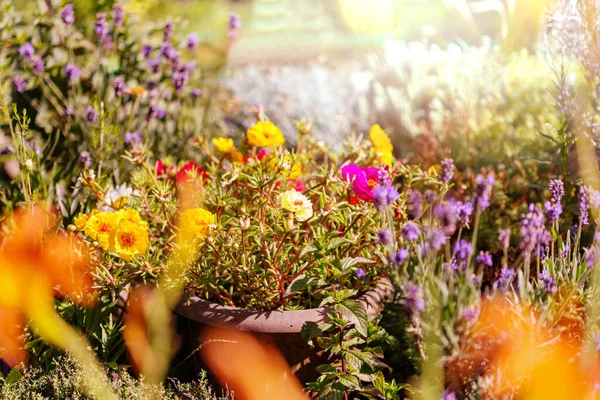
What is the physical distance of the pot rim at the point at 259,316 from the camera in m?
1.86

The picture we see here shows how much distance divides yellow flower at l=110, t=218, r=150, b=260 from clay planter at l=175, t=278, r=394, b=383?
0.74ft

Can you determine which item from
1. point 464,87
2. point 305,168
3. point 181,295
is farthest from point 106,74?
point 464,87

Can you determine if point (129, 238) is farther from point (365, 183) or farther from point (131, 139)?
point (131, 139)

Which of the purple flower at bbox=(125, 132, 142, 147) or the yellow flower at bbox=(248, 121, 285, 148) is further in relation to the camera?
the purple flower at bbox=(125, 132, 142, 147)

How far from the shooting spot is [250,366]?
6.35ft

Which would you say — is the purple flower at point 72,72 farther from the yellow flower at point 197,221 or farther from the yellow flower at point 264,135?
the yellow flower at point 197,221

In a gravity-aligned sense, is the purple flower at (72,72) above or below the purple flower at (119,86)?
above

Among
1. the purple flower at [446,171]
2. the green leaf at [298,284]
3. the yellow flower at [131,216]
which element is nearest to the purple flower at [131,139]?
the yellow flower at [131,216]

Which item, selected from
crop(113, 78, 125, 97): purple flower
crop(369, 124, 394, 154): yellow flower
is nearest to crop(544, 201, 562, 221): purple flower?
crop(369, 124, 394, 154): yellow flower

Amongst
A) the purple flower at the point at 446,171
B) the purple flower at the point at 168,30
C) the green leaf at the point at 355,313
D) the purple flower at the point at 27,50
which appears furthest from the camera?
the purple flower at the point at 168,30

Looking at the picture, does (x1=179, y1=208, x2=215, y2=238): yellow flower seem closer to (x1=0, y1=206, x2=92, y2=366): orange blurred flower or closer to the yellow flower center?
the yellow flower center

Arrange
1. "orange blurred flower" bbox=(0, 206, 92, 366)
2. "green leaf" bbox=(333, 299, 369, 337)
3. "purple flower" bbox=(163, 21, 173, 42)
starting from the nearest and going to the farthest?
"green leaf" bbox=(333, 299, 369, 337)
"orange blurred flower" bbox=(0, 206, 92, 366)
"purple flower" bbox=(163, 21, 173, 42)

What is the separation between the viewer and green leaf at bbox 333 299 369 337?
174 cm

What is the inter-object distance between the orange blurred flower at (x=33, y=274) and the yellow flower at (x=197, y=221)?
0.47m
